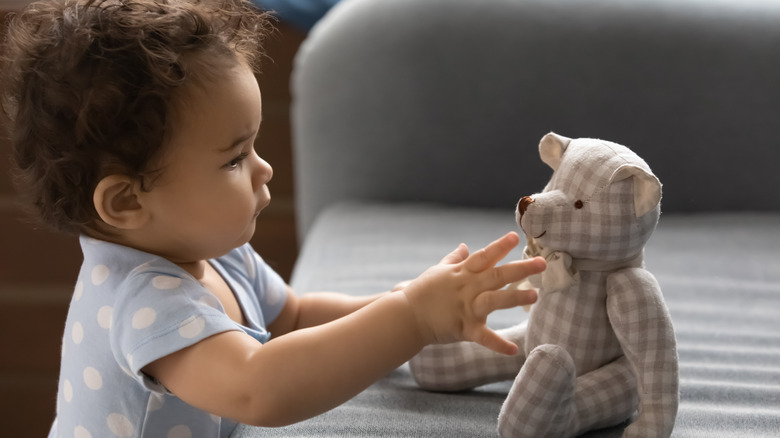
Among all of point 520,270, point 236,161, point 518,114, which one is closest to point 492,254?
point 520,270

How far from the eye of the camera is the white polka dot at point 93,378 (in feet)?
2.48

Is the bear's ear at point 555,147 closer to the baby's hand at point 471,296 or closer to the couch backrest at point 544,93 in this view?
the baby's hand at point 471,296

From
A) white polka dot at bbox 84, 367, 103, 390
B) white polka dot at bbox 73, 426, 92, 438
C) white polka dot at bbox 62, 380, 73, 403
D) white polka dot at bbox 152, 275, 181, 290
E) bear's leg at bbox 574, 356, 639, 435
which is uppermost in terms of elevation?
bear's leg at bbox 574, 356, 639, 435

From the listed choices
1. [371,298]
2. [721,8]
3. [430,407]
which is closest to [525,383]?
[430,407]

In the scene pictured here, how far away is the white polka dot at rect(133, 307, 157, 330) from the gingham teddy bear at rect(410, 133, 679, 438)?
320 millimetres

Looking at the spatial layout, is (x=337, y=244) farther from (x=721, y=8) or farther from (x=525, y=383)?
(x=721, y=8)

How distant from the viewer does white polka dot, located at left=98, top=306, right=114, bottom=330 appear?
74 centimetres

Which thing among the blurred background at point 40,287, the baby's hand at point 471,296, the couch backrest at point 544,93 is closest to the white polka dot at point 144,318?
the baby's hand at point 471,296

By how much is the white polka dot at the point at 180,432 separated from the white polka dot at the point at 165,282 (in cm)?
14

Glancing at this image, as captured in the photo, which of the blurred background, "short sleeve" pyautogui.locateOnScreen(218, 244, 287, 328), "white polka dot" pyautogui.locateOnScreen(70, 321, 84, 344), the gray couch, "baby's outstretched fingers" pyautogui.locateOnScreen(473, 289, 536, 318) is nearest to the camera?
"baby's outstretched fingers" pyautogui.locateOnScreen(473, 289, 536, 318)

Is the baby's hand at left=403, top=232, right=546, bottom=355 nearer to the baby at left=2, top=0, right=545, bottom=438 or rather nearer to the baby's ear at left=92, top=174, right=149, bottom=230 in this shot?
the baby at left=2, top=0, right=545, bottom=438

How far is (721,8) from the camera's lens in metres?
1.46

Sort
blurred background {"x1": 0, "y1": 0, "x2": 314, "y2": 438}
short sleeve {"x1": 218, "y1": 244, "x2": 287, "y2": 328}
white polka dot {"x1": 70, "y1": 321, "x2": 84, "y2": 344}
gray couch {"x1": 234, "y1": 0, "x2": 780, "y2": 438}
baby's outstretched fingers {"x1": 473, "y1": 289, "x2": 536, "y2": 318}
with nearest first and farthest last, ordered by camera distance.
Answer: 1. baby's outstretched fingers {"x1": 473, "y1": 289, "x2": 536, "y2": 318}
2. white polka dot {"x1": 70, "y1": 321, "x2": 84, "y2": 344}
3. short sleeve {"x1": 218, "y1": 244, "x2": 287, "y2": 328}
4. gray couch {"x1": 234, "y1": 0, "x2": 780, "y2": 438}
5. blurred background {"x1": 0, "y1": 0, "x2": 314, "y2": 438}

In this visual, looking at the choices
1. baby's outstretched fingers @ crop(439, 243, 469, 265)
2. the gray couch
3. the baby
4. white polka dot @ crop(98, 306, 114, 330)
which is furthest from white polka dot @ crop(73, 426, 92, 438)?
the gray couch
